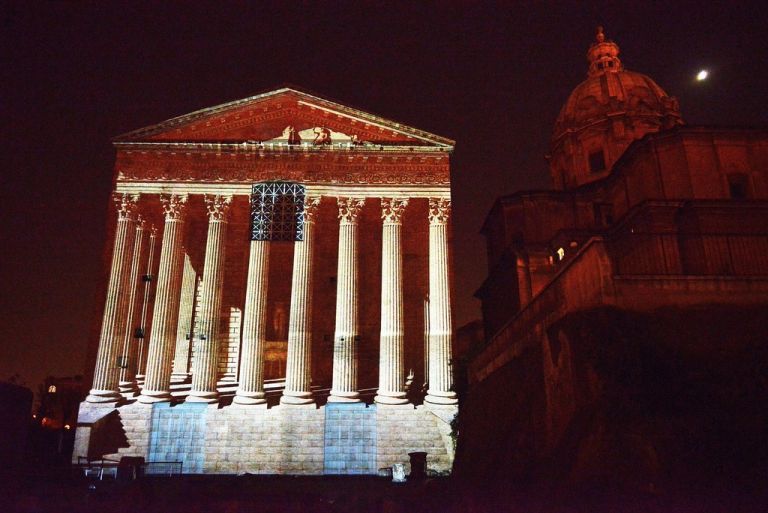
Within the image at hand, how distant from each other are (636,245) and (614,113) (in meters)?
25.4

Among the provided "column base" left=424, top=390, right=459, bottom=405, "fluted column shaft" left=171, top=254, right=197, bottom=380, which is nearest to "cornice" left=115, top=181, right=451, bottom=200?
"fluted column shaft" left=171, top=254, right=197, bottom=380

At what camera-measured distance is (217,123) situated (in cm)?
2748

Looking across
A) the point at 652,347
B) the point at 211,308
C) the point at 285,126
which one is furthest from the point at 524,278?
the point at 652,347

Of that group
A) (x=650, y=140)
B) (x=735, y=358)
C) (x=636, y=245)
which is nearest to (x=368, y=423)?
(x=636, y=245)

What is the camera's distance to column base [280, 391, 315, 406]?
23.8 m

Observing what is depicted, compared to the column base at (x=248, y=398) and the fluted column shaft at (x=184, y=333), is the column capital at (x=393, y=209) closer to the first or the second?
the column base at (x=248, y=398)

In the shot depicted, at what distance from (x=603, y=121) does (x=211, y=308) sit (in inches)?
1129

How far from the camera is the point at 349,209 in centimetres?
2677

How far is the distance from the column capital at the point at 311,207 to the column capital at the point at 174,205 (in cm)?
611

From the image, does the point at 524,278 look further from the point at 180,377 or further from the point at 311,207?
the point at 180,377

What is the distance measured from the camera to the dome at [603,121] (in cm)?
3625

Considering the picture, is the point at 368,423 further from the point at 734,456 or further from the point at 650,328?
the point at 734,456

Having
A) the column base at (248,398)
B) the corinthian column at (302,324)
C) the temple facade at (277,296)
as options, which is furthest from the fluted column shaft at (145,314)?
the corinthian column at (302,324)

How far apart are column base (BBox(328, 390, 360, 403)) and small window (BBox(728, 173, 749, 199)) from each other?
19.7 meters
